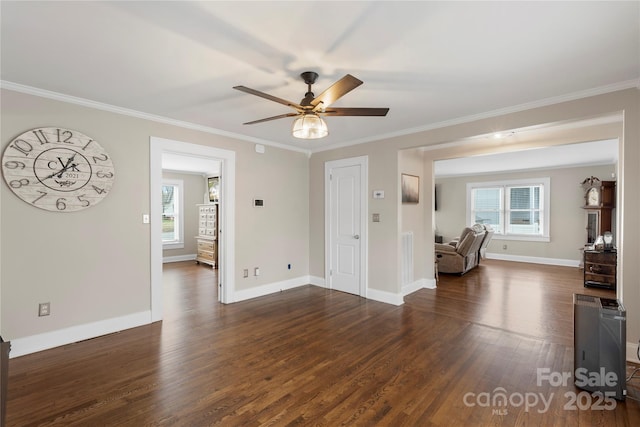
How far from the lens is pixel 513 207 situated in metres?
8.30

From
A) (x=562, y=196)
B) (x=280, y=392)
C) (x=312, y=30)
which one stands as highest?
(x=312, y=30)

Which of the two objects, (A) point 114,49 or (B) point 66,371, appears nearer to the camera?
(A) point 114,49

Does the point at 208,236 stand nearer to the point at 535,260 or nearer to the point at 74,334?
the point at 74,334

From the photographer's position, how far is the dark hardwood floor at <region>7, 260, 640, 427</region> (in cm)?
201

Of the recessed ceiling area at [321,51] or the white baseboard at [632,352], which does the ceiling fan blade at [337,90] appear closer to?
the recessed ceiling area at [321,51]

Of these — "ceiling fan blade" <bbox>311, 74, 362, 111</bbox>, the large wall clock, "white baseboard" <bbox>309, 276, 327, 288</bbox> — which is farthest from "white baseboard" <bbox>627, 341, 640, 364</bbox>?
the large wall clock

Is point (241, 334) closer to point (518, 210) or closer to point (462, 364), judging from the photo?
point (462, 364)

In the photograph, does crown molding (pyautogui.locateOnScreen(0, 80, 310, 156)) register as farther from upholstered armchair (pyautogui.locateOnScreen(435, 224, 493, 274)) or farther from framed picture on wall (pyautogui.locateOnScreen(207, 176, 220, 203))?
upholstered armchair (pyautogui.locateOnScreen(435, 224, 493, 274))

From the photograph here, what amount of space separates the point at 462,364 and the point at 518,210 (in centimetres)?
709

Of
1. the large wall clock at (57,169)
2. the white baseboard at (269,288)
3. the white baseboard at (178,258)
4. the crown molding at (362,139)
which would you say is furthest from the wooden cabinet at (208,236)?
the large wall clock at (57,169)

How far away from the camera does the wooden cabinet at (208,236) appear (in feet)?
23.1

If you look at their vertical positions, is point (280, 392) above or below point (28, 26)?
below

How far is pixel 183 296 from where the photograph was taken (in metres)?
4.79

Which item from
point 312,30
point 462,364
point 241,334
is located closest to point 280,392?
point 241,334
